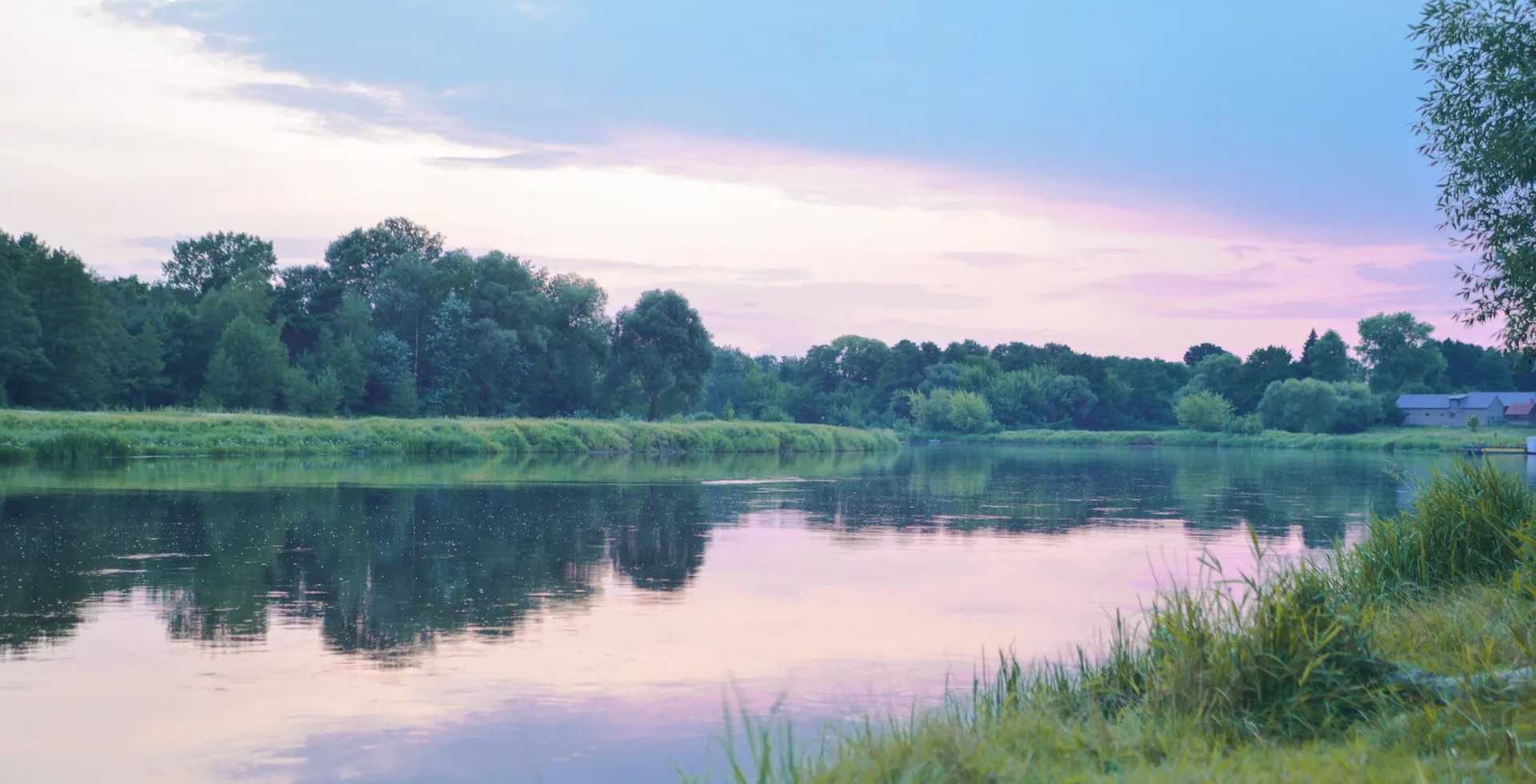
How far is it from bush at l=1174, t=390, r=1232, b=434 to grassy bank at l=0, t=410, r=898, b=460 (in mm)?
57000

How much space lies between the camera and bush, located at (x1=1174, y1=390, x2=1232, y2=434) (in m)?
111

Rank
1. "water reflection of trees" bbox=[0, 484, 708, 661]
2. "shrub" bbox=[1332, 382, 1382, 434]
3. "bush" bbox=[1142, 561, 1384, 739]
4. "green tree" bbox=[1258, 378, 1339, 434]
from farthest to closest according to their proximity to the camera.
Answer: "shrub" bbox=[1332, 382, 1382, 434]
"green tree" bbox=[1258, 378, 1339, 434]
"water reflection of trees" bbox=[0, 484, 708, 661]
"bush" bbox=[1142, 561, 1384, 739]

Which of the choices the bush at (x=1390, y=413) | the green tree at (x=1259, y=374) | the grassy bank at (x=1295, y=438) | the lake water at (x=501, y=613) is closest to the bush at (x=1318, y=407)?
the grassy bank at (x=1295, y=438)

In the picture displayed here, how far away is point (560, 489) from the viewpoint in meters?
29.5

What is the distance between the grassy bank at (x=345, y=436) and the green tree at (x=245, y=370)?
9378 mm

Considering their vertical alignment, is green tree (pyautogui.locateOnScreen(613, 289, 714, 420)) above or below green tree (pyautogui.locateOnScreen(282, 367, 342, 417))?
above

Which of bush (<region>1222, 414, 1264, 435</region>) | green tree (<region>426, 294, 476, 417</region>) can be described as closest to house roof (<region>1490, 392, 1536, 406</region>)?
bush (<region>1222, 414, 1264, 435</region>)

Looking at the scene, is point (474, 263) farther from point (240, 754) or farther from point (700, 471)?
point (240, 754)

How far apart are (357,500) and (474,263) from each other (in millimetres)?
49562

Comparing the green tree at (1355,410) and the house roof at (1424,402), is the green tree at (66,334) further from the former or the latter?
the house roof at (1424,402)

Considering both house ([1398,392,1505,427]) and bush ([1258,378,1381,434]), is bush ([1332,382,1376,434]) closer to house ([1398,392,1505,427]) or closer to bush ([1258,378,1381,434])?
bush ([1258,378,1381,434])

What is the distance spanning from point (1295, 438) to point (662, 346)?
54.9 m

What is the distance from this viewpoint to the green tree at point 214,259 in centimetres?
8156

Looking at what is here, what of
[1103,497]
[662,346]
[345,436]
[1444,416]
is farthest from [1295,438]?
[345,436]
